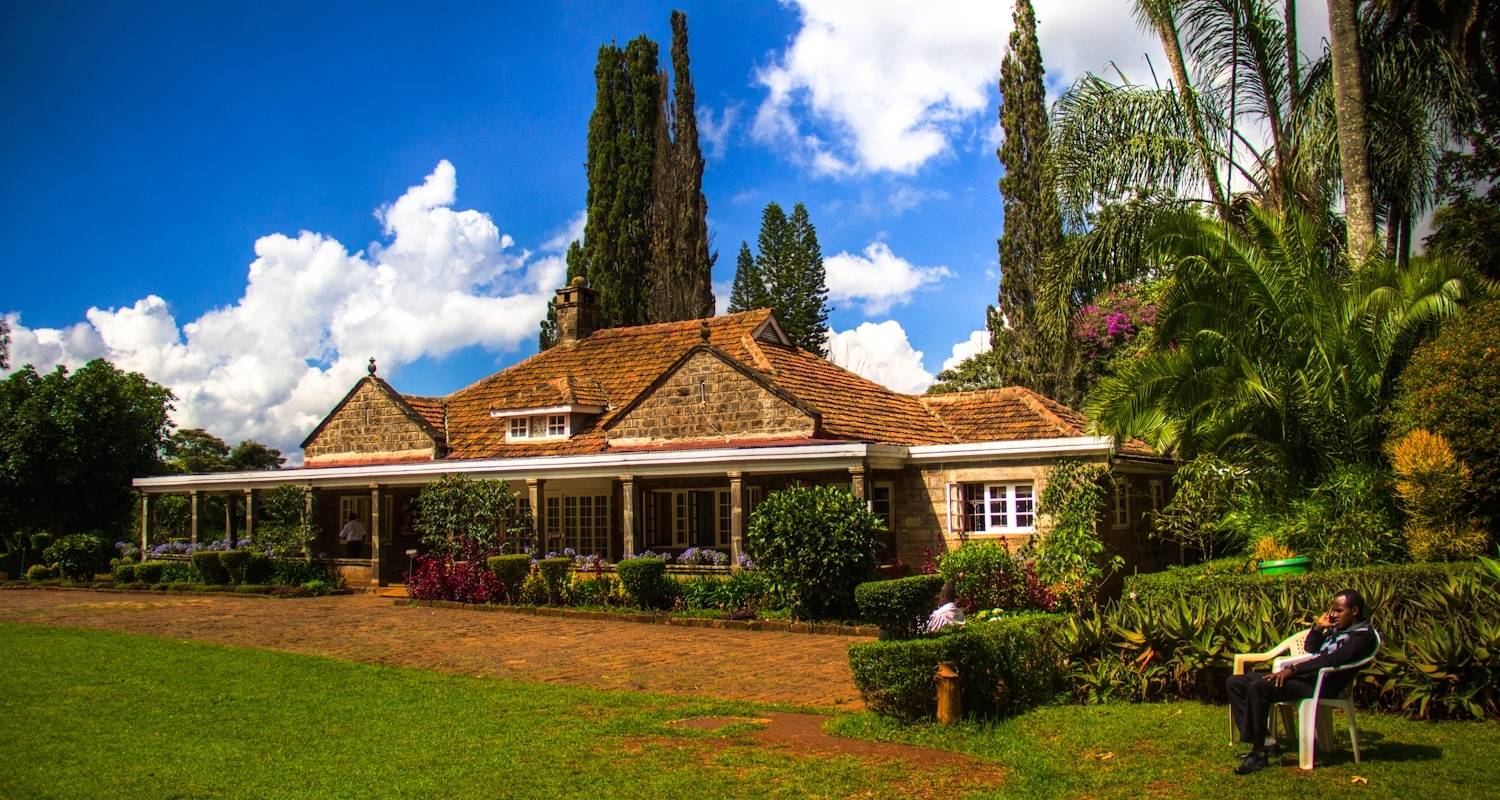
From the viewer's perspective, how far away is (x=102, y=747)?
8164 millimetres

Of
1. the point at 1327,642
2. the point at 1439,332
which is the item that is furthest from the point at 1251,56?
the point at 1327,642

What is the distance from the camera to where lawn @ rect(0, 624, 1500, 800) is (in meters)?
6.89

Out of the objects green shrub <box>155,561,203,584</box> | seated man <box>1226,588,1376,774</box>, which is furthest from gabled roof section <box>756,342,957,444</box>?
green shrub <box>155,561,203,584</box>

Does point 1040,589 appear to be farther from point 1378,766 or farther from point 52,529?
point 52,529

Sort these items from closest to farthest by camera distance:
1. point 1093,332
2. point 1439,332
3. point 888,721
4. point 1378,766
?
1. point 1378,766
2. point 888,721
3. point 1439,332
4. point 1093,332

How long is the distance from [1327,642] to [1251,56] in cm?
1128

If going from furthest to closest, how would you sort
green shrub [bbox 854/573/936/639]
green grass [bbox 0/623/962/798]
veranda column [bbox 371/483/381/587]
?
veranda column [bbox 371/483/381/587] → green shrub [bbox 854/573/936/639] → green grass [bbox 0/623/962/798]

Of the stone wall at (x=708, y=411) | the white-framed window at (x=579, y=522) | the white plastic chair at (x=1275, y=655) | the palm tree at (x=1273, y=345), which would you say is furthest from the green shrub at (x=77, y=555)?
the white plastic chair at (x=1275, y=655)

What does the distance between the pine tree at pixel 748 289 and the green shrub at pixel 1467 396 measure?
35834 millimetres

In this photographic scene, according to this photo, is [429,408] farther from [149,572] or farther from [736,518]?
[736,518]

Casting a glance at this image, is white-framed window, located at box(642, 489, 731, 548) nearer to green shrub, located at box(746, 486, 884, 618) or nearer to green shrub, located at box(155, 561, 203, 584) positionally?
green shrub, located at box(746, 486, 884, 618)

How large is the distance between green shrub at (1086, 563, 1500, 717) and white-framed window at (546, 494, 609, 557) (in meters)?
14.4

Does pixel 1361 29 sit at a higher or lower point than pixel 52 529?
higher

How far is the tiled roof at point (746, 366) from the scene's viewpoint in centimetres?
2106
